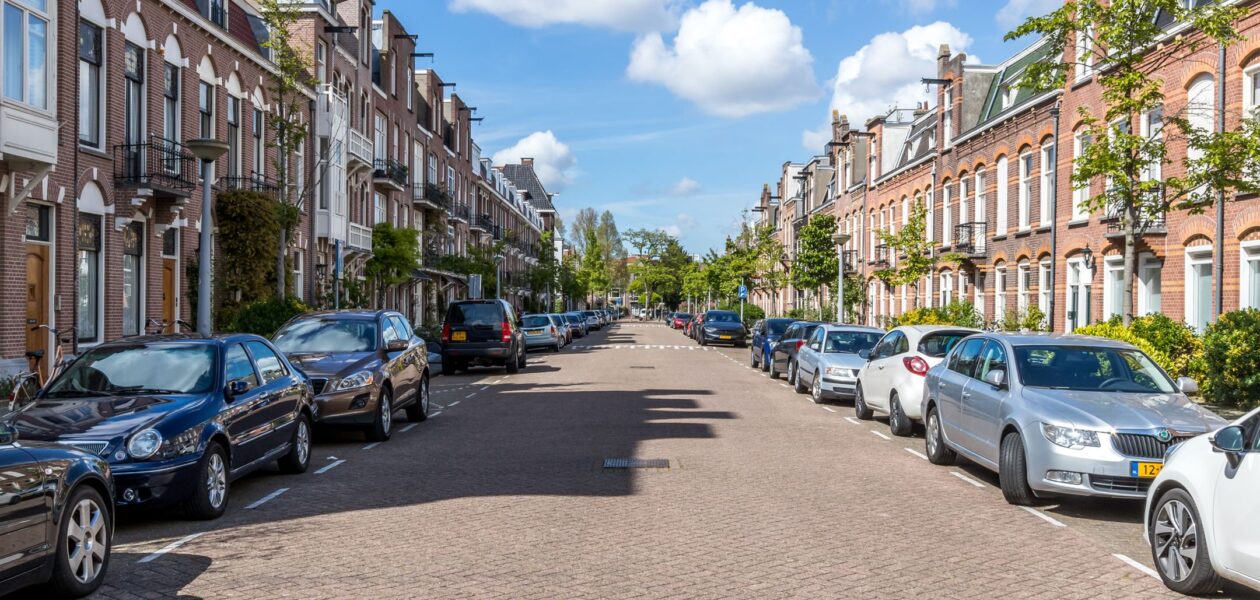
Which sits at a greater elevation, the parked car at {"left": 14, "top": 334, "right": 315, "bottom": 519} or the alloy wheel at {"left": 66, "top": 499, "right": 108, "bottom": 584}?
the parked car at {"left": 14, "top": 334, "right": 315, "bottom": 519}

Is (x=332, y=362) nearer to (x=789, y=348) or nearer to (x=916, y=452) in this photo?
(x=916, y=452)

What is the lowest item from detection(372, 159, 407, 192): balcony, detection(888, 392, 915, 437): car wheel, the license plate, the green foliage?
detection(888, 392, 915, 437): car wheel

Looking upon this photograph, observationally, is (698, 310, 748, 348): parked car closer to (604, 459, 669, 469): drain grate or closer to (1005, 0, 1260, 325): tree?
(1005, 0, 1260, 325): tree

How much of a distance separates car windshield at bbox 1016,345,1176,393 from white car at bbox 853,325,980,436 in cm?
306

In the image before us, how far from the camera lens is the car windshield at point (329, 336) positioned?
13398 millimetres

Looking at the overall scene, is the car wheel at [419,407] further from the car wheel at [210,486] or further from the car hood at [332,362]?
the car wheel at [210,486]

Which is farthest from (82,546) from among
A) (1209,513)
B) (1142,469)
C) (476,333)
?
(476,333)

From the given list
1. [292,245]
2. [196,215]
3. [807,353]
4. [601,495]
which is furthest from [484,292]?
[601,495]

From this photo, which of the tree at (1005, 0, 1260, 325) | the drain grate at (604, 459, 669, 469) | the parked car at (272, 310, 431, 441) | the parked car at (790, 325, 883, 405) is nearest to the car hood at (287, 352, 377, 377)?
the parked car at (272, 310, 431, 441)

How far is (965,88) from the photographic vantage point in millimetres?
37594

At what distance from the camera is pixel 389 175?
40344 millimetres

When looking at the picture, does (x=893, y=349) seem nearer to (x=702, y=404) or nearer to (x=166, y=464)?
(x=702, y=404)

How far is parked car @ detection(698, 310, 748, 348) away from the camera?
45188 mm

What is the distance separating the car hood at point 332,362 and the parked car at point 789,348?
12073 mm
